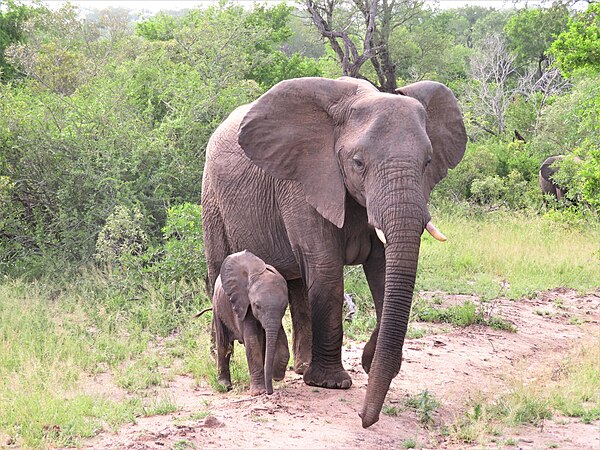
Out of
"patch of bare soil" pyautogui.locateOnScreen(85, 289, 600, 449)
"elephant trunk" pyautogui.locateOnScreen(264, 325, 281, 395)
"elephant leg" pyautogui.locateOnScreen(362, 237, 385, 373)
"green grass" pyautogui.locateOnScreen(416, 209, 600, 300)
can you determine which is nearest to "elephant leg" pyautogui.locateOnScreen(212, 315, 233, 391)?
"patch of bare soil" pyautogui.locateOnScreen(85, 289, 600, 449)

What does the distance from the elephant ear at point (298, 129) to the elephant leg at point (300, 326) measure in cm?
142

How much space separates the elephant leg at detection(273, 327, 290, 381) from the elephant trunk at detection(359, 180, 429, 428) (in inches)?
45.6

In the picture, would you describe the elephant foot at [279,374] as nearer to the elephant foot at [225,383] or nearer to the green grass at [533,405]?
the elephant foot at [225,383]

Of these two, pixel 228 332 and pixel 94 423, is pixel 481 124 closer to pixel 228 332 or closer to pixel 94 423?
pixel 228 332

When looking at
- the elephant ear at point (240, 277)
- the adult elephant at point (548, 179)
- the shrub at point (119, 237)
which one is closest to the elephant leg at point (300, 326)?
the elephant ear at point (240, 277)

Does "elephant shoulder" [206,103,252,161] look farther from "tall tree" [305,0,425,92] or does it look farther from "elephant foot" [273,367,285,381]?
"tall tree" [305,0,425,92]

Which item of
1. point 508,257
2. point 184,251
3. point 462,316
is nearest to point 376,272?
point 462,316

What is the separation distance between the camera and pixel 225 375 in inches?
265

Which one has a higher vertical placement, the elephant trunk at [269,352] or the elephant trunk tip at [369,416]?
the elephant trunk at [269,352]

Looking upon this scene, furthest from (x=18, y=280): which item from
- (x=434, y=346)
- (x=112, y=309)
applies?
(x=434, y=346)

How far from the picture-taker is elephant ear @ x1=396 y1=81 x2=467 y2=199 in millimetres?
6328

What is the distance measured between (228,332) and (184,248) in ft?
10.2

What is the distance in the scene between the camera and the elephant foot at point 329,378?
6402 mm

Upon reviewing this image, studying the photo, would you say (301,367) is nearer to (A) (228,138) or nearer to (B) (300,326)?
(B) (300,326)
